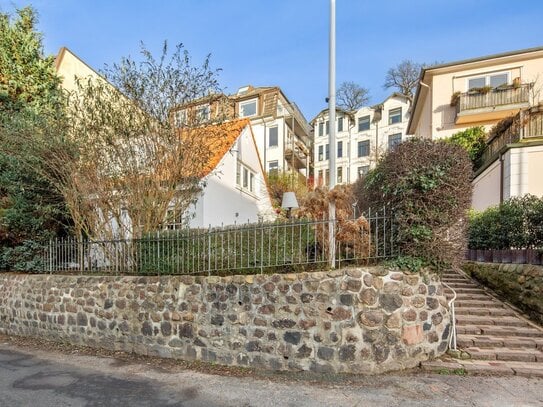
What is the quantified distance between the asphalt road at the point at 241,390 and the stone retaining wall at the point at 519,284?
6.96 feet

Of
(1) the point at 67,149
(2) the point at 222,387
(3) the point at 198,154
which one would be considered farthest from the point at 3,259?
(2) the point at 222,387

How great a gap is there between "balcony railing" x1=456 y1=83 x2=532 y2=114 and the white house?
1154 cm

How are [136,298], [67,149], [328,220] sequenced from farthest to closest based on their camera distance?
[67,149]
[136,298]
[328,220]

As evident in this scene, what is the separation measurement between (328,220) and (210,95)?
4800mm

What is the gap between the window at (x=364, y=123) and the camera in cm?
3784

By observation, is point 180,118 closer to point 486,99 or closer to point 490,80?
point 486,99

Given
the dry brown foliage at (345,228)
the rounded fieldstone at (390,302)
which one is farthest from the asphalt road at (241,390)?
the dry brown foliage at (345,228)

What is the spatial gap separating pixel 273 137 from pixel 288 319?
27419mm

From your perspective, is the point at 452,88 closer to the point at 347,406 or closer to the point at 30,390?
the point at 347,406

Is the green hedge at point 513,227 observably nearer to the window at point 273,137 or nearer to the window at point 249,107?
the window at point 273,137

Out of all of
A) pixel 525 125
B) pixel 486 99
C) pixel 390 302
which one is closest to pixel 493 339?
pixel 390 302

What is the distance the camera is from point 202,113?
8.59m

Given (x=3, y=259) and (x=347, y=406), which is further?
(x=3, y=259)

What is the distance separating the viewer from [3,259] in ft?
28.3
